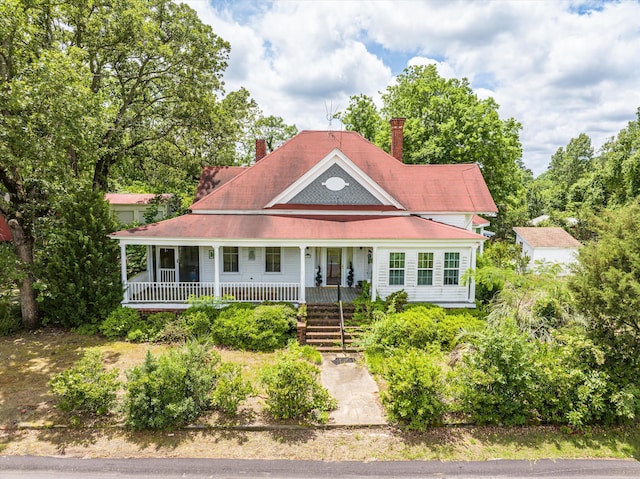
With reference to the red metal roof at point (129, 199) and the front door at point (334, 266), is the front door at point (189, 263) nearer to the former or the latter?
the front door at point (334, 266)

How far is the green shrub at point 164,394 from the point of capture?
27.9 feet

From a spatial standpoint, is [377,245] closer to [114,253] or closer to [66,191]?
[114,253]

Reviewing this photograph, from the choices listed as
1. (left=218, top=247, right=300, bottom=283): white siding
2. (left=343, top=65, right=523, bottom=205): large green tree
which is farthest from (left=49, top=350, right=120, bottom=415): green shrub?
(left=343, top=65, right=523, bottom=205): large green tree

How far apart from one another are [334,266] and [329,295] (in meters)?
1.99

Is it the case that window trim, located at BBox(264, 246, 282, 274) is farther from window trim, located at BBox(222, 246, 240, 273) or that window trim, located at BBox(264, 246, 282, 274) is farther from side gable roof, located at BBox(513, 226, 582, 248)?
side gable roof, located at BBox(513, 226, 582, 248)

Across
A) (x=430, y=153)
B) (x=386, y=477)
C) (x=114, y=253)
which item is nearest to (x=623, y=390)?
(x=386, y=477)

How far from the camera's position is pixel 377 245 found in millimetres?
15656

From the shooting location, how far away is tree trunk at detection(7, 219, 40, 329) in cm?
1430

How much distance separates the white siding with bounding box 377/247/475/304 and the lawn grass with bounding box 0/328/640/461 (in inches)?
290

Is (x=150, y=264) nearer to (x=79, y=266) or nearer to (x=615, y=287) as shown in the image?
(x=79, y=266)

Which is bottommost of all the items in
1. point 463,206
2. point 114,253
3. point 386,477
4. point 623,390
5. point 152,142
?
point 386,477

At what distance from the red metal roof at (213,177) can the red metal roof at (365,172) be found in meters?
1.17

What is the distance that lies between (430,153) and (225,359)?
2115 centimetres

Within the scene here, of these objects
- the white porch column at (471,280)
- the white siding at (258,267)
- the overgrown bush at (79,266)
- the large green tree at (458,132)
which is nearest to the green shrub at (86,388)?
the overgrown bush at (79,266)
